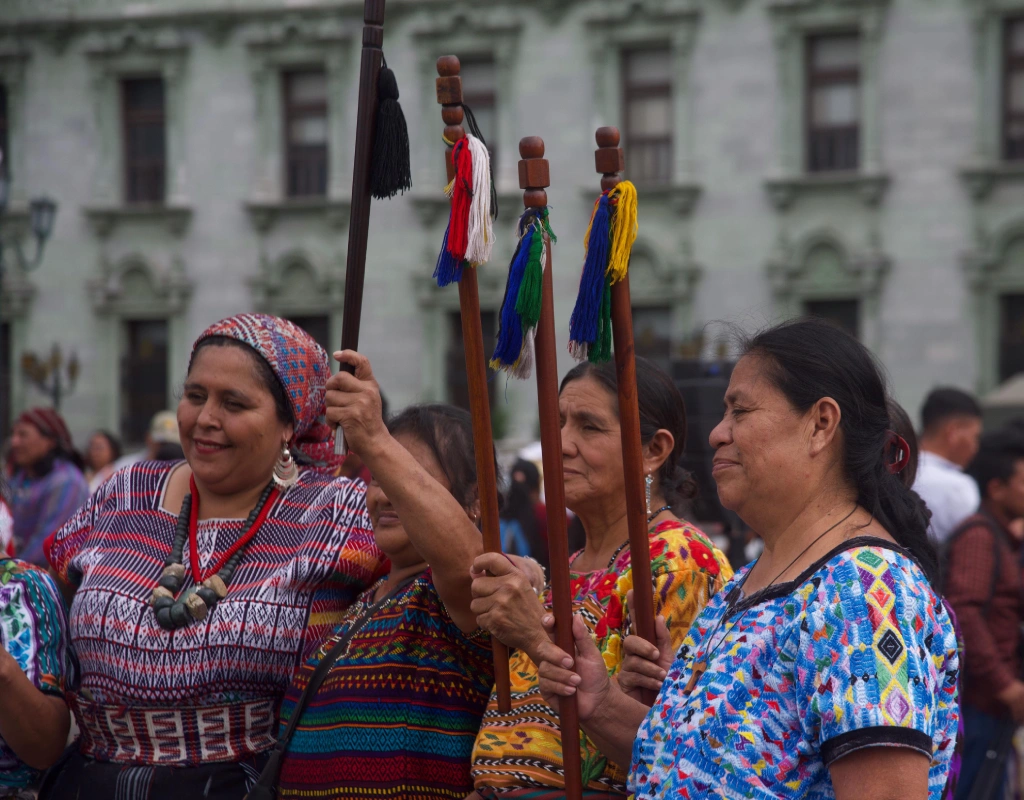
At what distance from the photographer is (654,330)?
61.3ft

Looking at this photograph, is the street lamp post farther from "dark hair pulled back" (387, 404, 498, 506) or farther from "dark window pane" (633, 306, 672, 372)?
"dark window pane" (633, 306, 672, 372)

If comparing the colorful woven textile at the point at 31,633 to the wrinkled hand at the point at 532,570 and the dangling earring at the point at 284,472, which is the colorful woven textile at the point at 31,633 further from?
the wrinkled hand at the point at 532,570

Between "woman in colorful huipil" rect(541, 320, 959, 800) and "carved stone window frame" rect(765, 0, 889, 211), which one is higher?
"carved stone window frame" rect(765, 0, 889, 211)

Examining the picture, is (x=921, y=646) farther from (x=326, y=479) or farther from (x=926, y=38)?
(x=926, y=38)

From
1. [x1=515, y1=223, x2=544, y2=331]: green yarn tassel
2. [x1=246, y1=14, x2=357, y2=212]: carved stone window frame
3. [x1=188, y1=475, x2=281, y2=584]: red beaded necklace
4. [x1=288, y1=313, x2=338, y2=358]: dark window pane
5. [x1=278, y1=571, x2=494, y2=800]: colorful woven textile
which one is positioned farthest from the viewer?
[x1=288, y1=313, x2=338, y2=358]: dark window pane

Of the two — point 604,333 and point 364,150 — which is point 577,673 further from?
point 364,150

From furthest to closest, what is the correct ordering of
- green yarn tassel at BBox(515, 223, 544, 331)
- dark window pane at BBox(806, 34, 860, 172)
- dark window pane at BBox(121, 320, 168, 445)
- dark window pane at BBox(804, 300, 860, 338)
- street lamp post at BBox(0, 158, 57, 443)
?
dark window pane at BBox(121, 320, 168, 445), dark window pane at BBox(804, 300, 860, 338), dark window pane at BBox(806, 34, 860, 172), street lamp post at BBox(0, 158, 57, 443), green yarn tassel at BBox(515, 223, 544, 331)

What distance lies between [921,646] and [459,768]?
1105 mm

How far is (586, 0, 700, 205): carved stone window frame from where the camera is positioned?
18.2 meters

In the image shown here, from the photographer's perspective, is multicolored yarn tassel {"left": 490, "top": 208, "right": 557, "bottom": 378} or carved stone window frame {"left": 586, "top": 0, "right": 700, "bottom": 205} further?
carved stone window frame {"left": 586, "top": 0, "right": 700, "bottom": 205}

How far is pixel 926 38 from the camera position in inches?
672

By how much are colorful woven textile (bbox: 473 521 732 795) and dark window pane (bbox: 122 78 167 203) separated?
19.2 m

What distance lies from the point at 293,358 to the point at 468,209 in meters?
0.85

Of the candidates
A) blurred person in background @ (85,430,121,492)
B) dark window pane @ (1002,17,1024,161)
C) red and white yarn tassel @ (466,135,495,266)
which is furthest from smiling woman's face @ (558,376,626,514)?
dark window pane @ (1002,17,1024,161)
